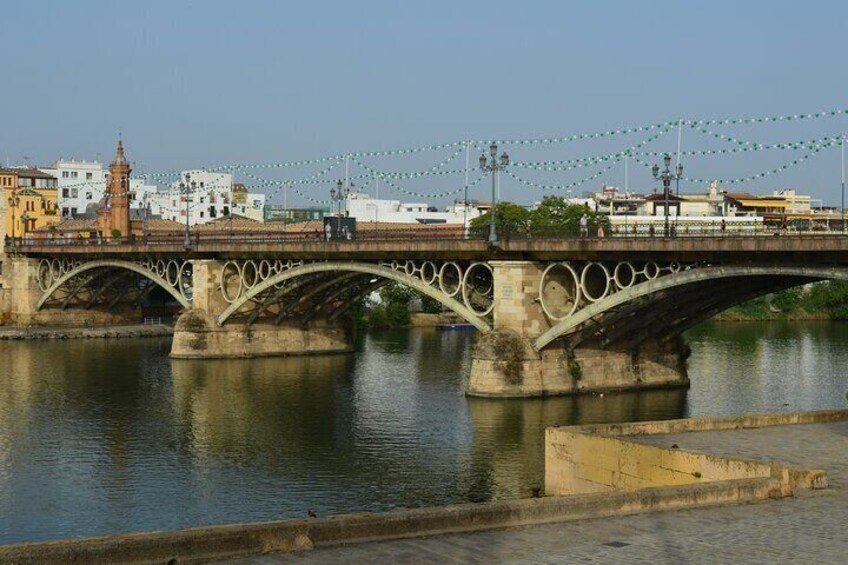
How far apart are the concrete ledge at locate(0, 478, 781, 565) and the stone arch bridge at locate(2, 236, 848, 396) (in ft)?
94.0

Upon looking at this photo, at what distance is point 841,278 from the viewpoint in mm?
53594

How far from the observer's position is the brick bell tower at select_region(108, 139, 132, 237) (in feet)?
467

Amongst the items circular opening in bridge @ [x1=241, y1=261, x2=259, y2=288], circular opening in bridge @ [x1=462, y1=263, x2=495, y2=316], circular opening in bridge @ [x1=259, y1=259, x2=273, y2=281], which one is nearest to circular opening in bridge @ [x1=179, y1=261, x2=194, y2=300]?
circular opening in bridge @ [x1=241, y1=261, x2=259, y2=288]

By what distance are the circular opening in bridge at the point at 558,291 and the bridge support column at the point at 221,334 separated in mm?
28600

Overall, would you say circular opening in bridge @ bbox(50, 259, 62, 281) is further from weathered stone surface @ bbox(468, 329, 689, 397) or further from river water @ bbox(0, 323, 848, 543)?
weathered stone surface @ bbox(468, 329, 689, 397)

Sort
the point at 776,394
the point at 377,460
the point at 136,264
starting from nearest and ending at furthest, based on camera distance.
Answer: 1. the point at 377,460
2. the point at 776,394
3. the point at 136,264

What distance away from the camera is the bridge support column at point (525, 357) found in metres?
65.3

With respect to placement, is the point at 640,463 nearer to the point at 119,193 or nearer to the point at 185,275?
the point at 185,275

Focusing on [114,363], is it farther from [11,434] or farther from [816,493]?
[816,493]

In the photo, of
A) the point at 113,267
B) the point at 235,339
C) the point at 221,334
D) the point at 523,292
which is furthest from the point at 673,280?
the point at 113,267

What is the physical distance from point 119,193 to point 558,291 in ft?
278

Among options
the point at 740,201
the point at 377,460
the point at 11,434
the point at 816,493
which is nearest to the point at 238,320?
the point at 11,434

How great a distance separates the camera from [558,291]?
67.4 metres

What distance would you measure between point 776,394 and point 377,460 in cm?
2690
